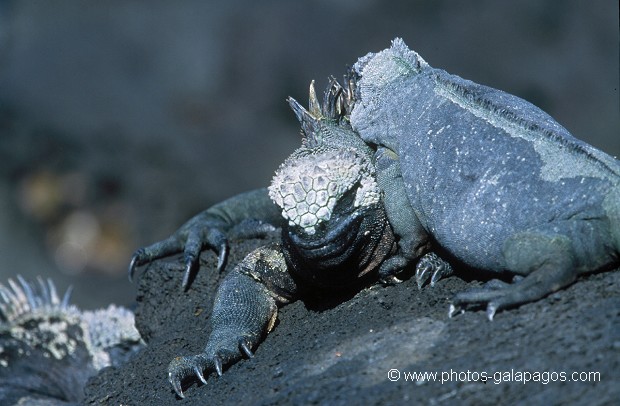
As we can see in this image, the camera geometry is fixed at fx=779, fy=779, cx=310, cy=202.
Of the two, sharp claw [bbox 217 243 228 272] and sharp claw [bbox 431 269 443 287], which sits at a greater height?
sharp claw [bbox 217 243 228 272]

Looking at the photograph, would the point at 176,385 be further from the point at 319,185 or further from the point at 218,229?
the point at 218,229

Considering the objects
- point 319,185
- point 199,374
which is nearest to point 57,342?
point 199,374

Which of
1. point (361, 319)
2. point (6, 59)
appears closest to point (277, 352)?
point (361, 319)

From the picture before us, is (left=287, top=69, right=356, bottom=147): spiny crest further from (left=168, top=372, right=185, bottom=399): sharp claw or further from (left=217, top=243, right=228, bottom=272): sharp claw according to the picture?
(left=168, top=372, right=185, bottom=399): sharp claw

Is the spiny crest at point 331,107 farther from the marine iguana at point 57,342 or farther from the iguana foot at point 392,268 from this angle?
the marine iguana at point 57,342

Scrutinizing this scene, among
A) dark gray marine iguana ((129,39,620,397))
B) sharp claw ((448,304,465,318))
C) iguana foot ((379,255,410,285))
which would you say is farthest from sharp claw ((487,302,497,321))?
iguana foot ((379,255,410,285))
